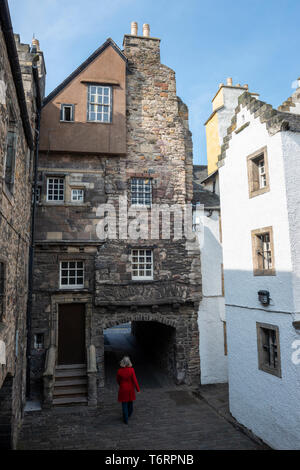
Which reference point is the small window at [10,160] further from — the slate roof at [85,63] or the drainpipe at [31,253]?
the slate roof at [85,63]

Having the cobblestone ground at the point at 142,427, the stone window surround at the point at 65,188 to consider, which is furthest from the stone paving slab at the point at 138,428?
the stone window surround at the point at 65,188

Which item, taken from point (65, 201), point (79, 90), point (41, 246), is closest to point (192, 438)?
point (41, 246)

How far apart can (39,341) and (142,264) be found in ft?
15.9

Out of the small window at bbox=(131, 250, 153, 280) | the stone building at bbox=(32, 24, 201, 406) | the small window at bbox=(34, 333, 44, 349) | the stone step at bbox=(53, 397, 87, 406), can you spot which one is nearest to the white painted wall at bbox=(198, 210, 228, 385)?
the stone building at bbox=(32, 24, 201, 406)

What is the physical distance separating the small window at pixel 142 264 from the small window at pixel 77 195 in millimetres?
2978

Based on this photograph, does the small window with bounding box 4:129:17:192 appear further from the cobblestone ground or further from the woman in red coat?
the cobblestone ground

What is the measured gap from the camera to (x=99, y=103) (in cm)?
1348

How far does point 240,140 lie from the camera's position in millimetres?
10133

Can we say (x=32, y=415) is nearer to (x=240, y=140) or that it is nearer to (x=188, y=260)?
(x=188, y=260)

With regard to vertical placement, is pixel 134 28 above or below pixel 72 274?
above

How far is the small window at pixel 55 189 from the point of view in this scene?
42.5ft

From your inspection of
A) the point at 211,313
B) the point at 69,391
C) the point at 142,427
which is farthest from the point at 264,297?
the point at 69,391

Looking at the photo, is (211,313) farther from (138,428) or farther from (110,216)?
(110,216)

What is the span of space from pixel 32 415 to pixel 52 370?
1.40 meters
